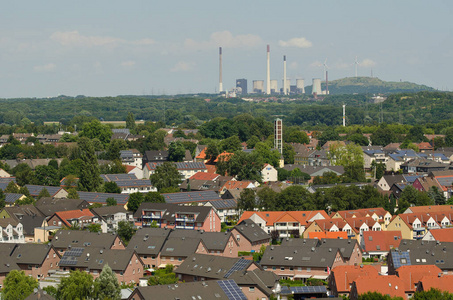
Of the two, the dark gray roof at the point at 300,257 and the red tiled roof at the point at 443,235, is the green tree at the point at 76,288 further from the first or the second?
the red tiled roof at the point at 443,235

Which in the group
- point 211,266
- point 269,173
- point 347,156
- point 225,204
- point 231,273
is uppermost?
point 231,273

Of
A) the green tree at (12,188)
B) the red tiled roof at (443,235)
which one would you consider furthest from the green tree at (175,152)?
the red tiled roof at (443,235)

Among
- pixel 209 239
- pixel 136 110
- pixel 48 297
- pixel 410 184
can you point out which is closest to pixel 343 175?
pixel 410 184

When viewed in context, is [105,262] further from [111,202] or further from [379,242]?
[111,202]

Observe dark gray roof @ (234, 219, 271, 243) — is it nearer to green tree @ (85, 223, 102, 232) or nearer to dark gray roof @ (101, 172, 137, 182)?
green tree @ (85, 223, 102, 232)

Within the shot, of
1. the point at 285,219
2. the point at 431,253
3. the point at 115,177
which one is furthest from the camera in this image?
the point at 115,177

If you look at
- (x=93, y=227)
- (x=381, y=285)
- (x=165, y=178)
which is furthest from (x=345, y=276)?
(x=165, y=178)
